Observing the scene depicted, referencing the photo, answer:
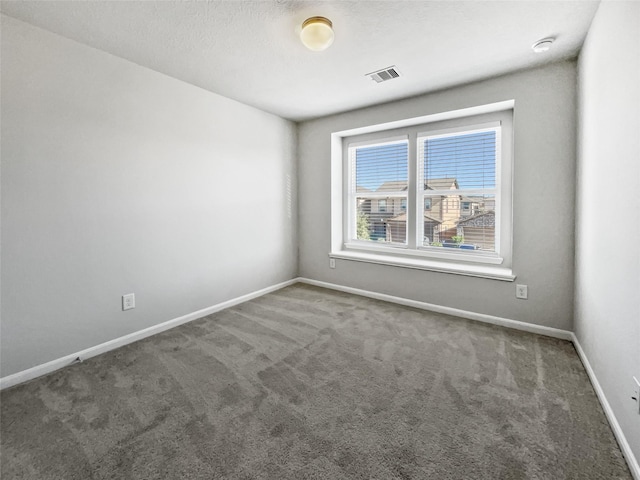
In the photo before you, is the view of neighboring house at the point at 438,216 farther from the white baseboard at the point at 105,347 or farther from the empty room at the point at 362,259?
the white baseboard at the point at 105,347

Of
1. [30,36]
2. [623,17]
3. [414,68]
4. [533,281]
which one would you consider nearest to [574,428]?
[533,281]

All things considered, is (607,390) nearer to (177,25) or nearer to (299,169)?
(177,25)

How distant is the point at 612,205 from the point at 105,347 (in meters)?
3.63

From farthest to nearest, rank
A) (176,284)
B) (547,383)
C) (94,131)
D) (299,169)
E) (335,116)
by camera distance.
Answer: (299,169), (335,116), (176,284), (94,131), (547,383)

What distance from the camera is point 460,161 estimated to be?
3.33 meters

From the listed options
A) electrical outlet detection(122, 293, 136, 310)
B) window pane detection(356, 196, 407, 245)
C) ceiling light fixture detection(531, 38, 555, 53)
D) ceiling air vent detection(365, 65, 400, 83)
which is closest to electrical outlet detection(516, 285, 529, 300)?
window pane detection(356, 196, 407, 245)

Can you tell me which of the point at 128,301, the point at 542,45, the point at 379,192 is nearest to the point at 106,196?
the point at 128,301

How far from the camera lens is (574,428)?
1.54m

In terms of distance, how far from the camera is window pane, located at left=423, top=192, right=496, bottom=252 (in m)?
3.20

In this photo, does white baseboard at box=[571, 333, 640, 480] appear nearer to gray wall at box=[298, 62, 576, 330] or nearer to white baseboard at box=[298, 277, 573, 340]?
white baseboard at box=[298, 277, 573, 340]

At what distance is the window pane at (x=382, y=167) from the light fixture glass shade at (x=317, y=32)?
6.62 ft

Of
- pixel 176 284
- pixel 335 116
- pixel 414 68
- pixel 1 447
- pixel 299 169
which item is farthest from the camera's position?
pixel 299 169

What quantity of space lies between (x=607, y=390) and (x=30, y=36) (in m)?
4.24

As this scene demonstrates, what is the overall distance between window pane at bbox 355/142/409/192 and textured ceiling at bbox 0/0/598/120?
0.94 meters
